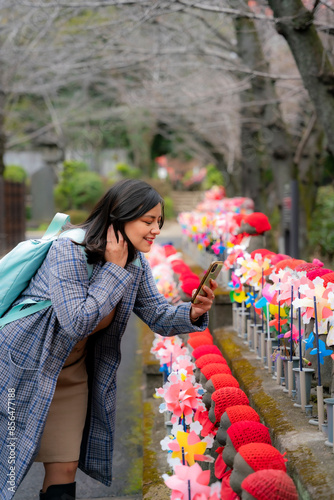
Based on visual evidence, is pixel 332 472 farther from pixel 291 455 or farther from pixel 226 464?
pixel 226 464

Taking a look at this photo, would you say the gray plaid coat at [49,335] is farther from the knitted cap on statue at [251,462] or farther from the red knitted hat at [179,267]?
the red knitted hat at [179,267]

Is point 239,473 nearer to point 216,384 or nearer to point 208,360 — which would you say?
point 216,384

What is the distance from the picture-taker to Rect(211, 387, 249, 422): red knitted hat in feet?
7.37

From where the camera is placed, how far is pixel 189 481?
188cm

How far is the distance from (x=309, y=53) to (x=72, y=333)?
3472 millimetres

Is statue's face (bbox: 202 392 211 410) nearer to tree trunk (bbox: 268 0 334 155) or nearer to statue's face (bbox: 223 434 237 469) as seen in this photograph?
statue's face (bbox: 223 434 237 469)

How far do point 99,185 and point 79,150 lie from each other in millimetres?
6041

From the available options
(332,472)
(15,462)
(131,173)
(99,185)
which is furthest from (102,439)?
(131,173)

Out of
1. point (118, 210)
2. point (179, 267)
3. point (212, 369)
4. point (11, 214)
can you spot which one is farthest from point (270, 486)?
point (11, 214)

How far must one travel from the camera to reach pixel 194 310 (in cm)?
246

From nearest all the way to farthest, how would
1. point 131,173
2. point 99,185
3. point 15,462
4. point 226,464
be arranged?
point 226,464
point 15,462
point 99,185
point 131,173

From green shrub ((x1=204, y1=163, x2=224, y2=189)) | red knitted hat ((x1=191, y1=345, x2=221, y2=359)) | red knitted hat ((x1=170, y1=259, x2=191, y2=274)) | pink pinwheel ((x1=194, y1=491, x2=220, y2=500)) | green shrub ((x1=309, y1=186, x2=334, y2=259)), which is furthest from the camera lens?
green shrub ((x1=204, y1=163, x2=224, y2=189))

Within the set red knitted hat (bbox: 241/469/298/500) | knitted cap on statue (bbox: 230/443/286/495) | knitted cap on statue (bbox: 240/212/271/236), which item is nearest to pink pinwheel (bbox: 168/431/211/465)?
knitted cap on statue (bbox: 230/443/286/495)

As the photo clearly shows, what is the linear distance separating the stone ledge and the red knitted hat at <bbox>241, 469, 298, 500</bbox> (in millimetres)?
131
